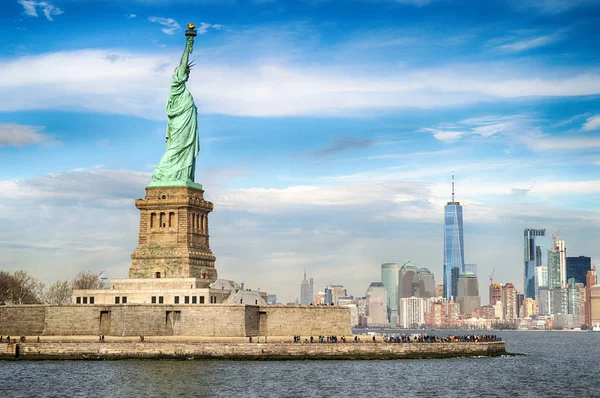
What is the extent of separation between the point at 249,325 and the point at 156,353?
10.7 m

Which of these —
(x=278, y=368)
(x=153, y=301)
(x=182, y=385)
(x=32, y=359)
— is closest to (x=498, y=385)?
(x=278, y=368)

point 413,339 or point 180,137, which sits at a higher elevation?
point 180,137

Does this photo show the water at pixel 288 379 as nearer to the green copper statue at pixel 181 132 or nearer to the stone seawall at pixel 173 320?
the stone seawall at pixel 173 320

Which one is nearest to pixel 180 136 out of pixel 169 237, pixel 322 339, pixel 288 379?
pixel 169 237

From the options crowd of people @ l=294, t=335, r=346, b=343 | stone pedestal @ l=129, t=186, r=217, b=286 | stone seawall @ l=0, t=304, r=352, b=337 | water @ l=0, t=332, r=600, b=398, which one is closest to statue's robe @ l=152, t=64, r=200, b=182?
stone pedestal @ l=129, t=186, r=217, b=286

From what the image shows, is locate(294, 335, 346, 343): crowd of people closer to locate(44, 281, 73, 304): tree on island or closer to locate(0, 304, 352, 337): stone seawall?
locate(0, 304, 352, 337): stone seawall

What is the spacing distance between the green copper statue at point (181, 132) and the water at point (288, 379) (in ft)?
76.5

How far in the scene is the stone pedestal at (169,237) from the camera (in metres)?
109

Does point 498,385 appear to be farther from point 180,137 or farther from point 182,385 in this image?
point 180,137

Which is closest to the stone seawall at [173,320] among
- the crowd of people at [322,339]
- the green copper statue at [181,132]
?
the crowd of people at [322,339]

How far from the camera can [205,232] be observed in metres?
115

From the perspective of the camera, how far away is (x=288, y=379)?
283 feet

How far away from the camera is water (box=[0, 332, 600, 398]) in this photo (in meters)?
78.6

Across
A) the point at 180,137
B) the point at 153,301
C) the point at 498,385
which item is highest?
the point at 180,137
